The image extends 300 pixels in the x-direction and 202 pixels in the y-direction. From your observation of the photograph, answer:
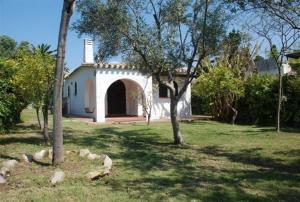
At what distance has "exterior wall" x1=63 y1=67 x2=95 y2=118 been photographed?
25.3m

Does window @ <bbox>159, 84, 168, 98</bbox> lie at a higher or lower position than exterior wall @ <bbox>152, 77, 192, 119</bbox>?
higher

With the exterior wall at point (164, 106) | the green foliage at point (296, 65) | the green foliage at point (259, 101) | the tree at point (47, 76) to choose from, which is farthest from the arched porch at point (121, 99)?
Answer: the tree at point (47, 76)

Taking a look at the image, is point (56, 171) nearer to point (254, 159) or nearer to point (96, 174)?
point (96, 174)

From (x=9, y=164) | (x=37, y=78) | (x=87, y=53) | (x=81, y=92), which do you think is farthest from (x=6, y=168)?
(x=81, y=92)

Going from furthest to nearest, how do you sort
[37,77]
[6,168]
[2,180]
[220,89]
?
1. [220,89]
2. [37,77]
3. [6,168]
4. [2,180]

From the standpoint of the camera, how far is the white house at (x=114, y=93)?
23.1 metres

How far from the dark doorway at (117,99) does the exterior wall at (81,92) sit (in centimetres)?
135

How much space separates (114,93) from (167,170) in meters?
18.8

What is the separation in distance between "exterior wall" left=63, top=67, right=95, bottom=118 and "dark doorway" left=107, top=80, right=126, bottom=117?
135 cm

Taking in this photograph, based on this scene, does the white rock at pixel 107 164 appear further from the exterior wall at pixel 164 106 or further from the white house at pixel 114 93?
the exterior wall at pixel 164 106

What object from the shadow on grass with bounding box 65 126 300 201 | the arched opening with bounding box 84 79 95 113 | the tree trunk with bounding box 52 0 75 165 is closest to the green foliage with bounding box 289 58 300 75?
the shadow on grass with bounding box 65 126 300 201

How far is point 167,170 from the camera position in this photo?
9.20 meters

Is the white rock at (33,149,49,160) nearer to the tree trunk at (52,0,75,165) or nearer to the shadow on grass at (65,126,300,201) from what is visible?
the tree trunk at (52,0,75,165)

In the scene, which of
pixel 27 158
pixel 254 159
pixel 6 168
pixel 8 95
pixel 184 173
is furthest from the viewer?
pixel 8 95
